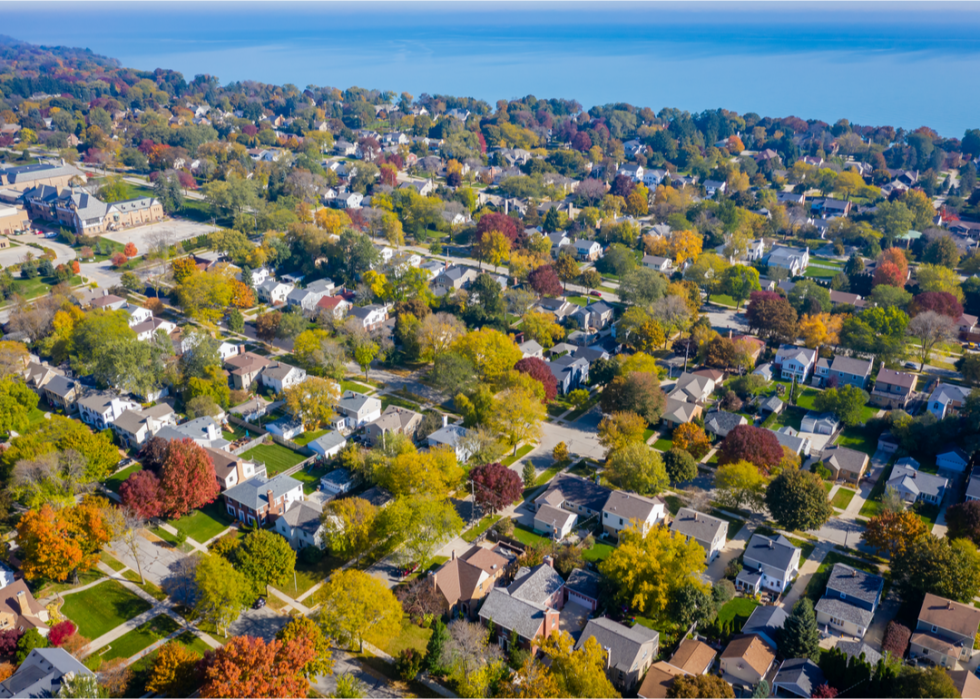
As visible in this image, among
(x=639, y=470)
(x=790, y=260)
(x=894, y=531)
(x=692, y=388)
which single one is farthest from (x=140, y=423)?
(x=790, y=260)

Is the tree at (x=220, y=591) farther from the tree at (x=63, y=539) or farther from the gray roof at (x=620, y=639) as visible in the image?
the gray roof at (x=620, y=639)

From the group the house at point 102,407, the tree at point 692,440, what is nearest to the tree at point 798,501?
the tree at point 692,440

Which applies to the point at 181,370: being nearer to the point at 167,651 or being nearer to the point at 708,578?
the point at 167,651

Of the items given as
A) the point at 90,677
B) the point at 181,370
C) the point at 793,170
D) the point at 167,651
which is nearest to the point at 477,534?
the point at 167,651

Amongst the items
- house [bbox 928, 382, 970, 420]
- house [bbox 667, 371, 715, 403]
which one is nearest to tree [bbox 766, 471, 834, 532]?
house [bbox 667, 371, 715, 403]

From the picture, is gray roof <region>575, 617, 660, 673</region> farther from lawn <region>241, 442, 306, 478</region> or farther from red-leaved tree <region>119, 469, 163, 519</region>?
red-leaved tree <region>119, 469, 163, 519</region>

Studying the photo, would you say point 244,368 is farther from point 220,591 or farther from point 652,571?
point 652,571
